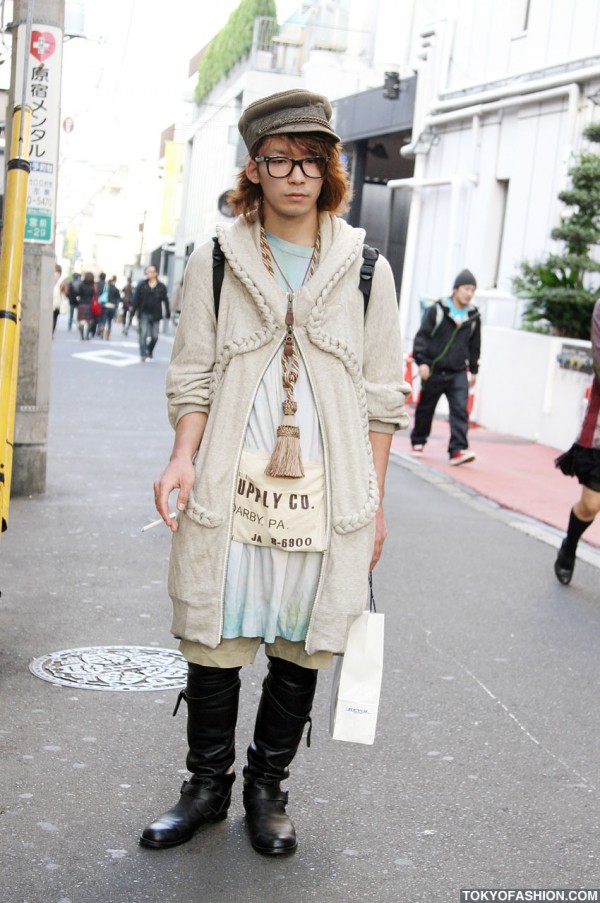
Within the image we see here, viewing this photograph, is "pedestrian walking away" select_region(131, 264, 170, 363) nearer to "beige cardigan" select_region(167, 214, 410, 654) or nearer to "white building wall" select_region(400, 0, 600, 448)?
"white building wall" select_region(400, 0, 600, 448)

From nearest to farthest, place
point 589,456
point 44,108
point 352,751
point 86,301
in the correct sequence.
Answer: point 352,751
point 589,456
point 44,108
point 86,301

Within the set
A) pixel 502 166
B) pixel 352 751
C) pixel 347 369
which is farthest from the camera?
pixel 502 166

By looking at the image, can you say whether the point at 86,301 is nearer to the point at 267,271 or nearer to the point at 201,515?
the point at 267,271

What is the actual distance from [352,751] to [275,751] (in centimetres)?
92

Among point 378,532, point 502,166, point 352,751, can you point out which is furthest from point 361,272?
point 502,166

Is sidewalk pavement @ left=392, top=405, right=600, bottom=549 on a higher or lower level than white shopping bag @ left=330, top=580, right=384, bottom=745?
lower

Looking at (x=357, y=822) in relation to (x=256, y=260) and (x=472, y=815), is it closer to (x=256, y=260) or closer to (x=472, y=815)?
(x=472, y=815)

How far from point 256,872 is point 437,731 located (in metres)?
1.51

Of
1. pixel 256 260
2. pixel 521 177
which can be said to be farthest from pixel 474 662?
pixel 521 177

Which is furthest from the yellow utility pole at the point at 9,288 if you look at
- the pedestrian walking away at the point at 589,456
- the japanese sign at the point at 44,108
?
the japanese sign at the point at 44,108

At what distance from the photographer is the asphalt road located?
3.54m

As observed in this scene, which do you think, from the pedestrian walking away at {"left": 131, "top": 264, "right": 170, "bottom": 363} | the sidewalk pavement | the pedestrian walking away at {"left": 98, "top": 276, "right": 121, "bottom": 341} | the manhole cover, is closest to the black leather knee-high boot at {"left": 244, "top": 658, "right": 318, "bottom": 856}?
the manhole cover

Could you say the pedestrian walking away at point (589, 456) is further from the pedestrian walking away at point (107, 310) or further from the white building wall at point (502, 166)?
the pedestrian walking away at point (107, 310)

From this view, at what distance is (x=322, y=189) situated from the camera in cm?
363
